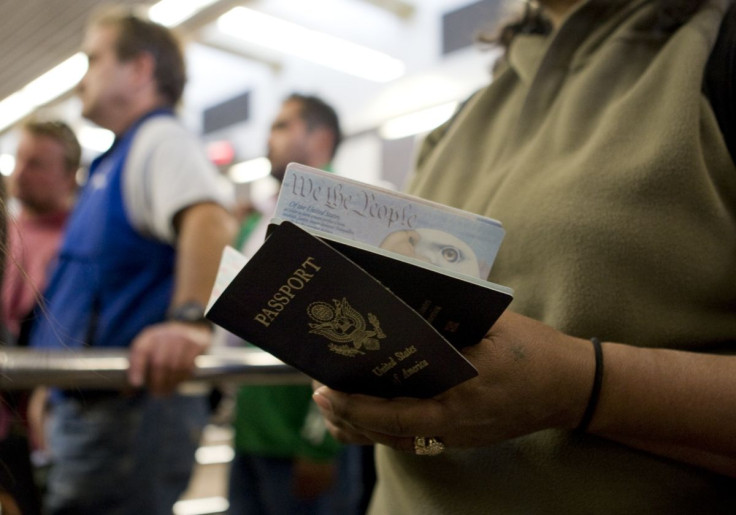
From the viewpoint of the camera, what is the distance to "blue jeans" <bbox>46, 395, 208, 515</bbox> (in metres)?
1.58

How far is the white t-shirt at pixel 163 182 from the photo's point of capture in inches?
65.5

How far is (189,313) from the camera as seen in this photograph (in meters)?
1.50

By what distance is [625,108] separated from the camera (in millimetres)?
798

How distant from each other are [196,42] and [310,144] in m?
5.64

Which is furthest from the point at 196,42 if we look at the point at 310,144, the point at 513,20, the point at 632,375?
the point at 632,375

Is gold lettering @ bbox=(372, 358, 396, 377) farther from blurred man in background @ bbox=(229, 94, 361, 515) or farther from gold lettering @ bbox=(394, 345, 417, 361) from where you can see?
blurred man in background @ bbox=(229, 94, 361, 515)

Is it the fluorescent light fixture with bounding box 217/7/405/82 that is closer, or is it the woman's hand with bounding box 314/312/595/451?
the woman's hand with bounding box 314/312/595/451

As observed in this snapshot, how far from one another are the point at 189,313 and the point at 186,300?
0.04m

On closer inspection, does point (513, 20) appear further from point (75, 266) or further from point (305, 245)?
point (75, 266)

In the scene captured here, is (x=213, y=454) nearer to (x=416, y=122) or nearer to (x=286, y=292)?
(x=416, y=122)

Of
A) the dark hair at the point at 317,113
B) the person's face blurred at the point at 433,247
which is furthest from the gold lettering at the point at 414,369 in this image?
the dark hair at the point at 317,113

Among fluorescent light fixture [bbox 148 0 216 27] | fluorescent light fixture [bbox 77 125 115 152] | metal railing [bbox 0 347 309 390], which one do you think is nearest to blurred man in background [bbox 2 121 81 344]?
metal railing [bbox 0 347 309 390]

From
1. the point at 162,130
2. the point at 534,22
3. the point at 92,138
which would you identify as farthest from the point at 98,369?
the point at 92,138

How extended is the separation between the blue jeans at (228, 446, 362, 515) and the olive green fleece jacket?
4.77ft
